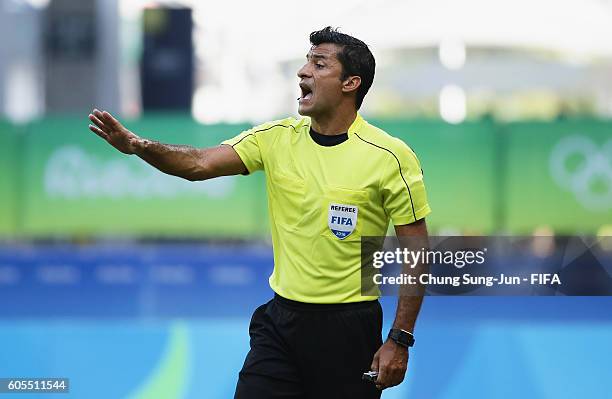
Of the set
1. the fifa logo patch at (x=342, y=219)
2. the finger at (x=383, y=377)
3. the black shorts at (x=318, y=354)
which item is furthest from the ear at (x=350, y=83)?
the finger at (x=383, y=377)

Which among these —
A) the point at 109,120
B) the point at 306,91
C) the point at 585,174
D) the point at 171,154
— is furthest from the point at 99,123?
the point at 585,174

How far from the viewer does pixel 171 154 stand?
407cm

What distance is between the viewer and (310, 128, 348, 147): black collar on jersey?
4262 millimetres

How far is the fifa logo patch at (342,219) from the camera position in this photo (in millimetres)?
4117

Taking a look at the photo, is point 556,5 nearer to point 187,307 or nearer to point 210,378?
point 187,307

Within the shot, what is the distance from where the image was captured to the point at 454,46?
55.8ft

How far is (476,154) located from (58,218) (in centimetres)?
393

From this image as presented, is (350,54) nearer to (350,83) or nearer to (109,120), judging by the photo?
(350,83)

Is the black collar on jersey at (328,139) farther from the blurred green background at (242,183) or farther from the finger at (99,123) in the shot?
the blurred green background at (242,183)

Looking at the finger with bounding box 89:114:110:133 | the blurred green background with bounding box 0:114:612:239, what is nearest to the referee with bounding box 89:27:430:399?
the finger with bounding box 89:114:110:133

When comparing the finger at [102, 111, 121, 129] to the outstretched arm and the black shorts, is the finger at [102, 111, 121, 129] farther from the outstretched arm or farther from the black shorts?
the black shorts

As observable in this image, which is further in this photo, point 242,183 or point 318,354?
point 242,183

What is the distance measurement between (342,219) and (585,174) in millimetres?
6057

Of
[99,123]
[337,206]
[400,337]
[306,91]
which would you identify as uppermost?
[306,91]
